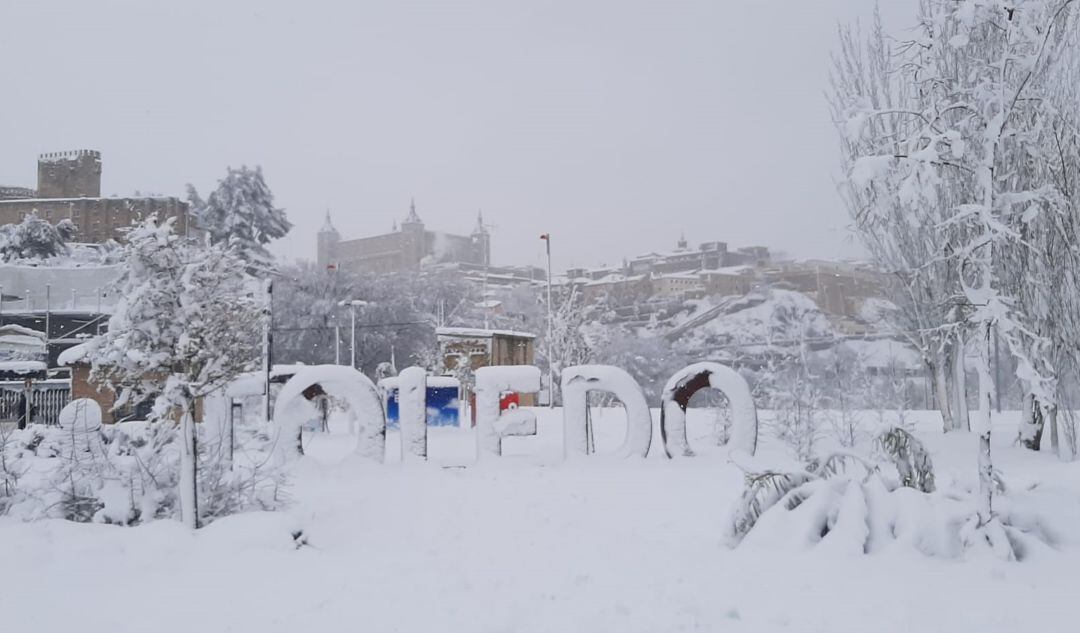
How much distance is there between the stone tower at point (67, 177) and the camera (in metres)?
57.2

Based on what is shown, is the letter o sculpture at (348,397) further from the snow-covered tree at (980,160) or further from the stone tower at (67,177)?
the stone tower at (67,177)

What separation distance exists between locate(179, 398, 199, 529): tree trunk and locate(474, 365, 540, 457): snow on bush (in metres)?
5.54

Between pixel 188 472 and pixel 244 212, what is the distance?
147 ft

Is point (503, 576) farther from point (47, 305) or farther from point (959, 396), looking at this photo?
point (47, 305)

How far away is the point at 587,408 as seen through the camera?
1293cm

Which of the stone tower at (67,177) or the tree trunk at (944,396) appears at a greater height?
the stone tower at (67,177)

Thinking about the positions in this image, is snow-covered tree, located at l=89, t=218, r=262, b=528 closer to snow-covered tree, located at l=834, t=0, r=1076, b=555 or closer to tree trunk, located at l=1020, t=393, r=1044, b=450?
snow-covered tree, located at l=834, t=0, r=1076, b=555

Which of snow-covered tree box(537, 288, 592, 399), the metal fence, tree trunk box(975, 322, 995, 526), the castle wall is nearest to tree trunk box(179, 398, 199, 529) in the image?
tree trunk box(975, 322, 995, 526)

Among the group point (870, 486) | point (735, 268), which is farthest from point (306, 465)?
point (735, 268)

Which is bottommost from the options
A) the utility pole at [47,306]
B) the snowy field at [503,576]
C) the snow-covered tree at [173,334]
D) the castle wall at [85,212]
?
the snowy field at [503,576]

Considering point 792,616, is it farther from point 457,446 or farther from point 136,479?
point 457,446

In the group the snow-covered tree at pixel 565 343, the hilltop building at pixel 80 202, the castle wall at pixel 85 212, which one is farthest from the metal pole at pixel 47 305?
the snow-covered tree at pixel 565 343

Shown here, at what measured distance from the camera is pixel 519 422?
12789mm

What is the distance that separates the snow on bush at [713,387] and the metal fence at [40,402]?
651 inches
